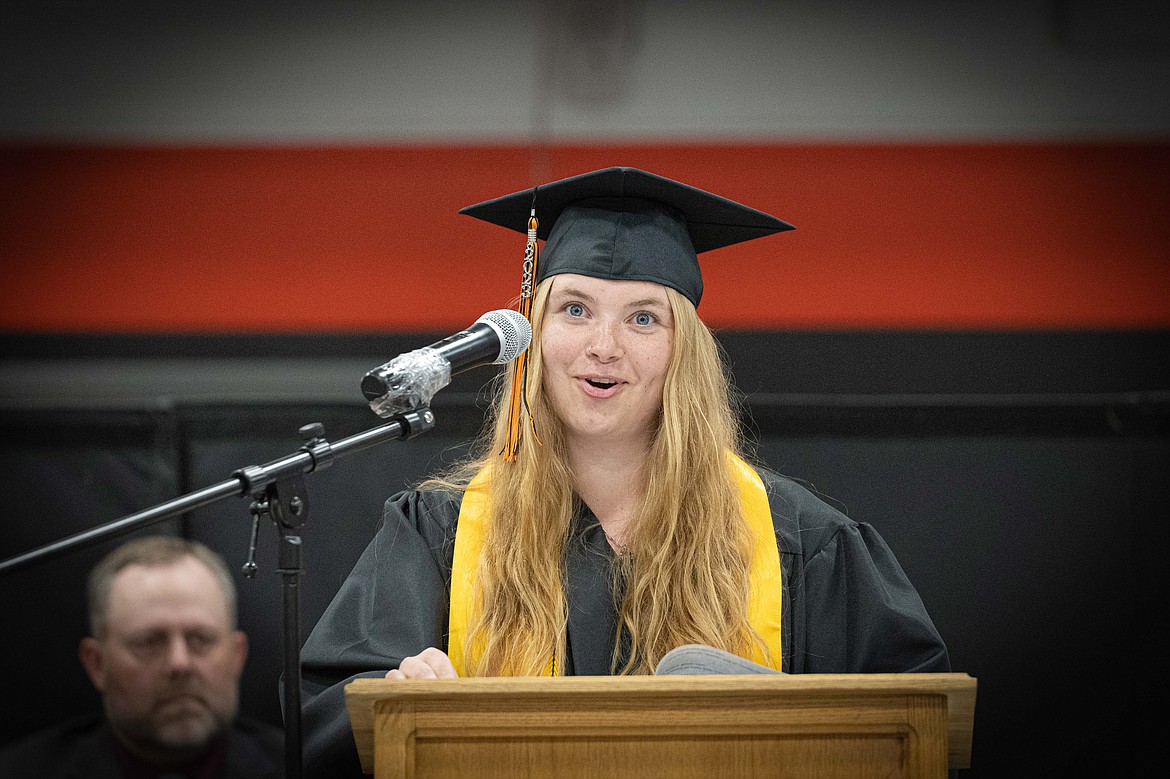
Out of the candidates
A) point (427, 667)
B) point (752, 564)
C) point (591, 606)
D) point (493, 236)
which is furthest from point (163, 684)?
point (493, 236)

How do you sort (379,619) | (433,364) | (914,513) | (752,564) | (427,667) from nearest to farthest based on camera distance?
A: 1. (433,364)
2. (427,667)
3. (379,619)
4. (752,564)
5. (914,513)

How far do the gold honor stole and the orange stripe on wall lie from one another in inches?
54.3

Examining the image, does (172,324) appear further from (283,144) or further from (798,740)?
(798,740)

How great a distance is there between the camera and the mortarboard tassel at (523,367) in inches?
91.2

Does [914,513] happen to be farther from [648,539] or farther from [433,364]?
[433,364]

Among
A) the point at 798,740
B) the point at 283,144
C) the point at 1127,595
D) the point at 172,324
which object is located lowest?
the point at 1127,595

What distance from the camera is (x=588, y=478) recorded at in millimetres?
2508

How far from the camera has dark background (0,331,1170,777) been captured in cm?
288

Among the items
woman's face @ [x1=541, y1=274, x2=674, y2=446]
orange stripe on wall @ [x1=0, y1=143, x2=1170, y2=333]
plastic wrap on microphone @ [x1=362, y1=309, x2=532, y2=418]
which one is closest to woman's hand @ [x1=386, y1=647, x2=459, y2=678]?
plastic wrap on microphone @ [x1=362, y1=309, x2=532, y2=418]

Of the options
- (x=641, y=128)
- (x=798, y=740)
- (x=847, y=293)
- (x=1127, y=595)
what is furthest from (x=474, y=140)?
(x=798, y=740)

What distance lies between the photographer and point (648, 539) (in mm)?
2395

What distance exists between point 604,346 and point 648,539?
16.5 inches

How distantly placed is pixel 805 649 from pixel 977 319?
71.8 inches

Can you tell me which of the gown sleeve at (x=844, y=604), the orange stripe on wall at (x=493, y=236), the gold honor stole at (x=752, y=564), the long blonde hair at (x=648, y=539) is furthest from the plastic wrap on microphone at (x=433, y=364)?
the orange stripe on wall at (x=493, y=236)
